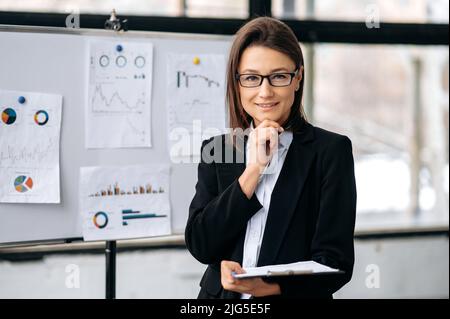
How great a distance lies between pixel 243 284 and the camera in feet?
3.95

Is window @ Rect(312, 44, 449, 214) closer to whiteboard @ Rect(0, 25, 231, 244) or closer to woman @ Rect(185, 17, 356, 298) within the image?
whiteboard @ Rect(0, 25, 231, 244)

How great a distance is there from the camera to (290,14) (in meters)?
2.68

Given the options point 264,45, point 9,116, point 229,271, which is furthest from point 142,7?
point 229,271

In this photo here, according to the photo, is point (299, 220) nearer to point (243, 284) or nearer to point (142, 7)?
point (243, 284)

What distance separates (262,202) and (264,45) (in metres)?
0.36

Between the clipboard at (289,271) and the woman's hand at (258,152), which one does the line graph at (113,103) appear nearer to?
the woman's hand at (258,152)

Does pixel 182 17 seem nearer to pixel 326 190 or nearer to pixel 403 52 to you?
pixel 403 52

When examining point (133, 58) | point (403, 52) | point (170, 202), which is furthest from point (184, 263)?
point (403, 52)

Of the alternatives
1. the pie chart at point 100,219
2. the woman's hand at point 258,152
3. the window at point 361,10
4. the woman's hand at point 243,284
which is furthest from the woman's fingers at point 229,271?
the window at point 361,10

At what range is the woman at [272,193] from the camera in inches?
49.2

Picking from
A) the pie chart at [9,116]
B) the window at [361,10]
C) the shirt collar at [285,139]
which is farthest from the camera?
the window at [361,10]

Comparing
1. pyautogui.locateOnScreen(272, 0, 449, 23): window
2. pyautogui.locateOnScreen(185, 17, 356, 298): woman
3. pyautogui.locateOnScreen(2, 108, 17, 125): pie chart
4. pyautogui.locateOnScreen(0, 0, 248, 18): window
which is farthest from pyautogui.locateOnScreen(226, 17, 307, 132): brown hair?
pyautogui.locateOnScreen(272, 0, 449, 23): window

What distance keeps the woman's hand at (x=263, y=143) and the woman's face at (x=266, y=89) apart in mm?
31

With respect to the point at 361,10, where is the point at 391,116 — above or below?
below
